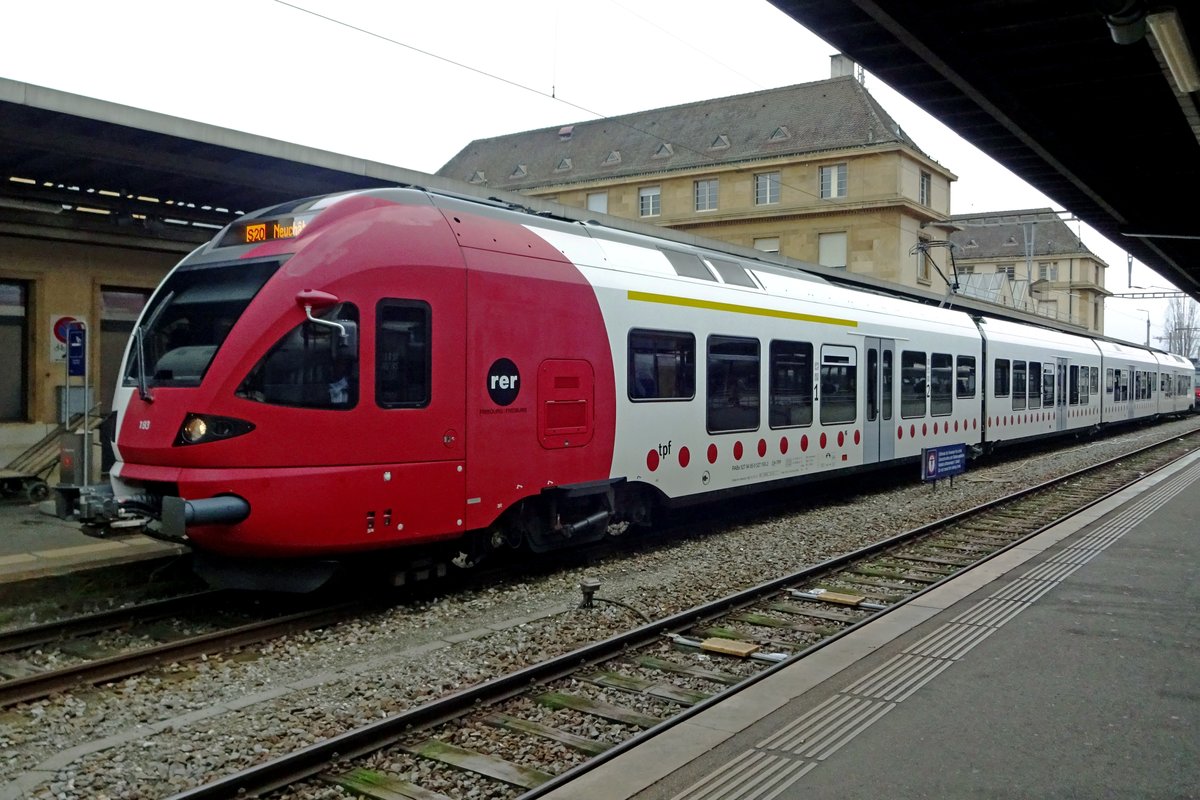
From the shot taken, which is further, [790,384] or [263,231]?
[790,384]

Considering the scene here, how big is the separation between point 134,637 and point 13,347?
8.80 metres

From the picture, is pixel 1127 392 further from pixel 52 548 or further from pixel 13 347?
pixel 52 548

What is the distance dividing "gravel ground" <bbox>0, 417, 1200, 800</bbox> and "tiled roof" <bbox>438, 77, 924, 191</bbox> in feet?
137

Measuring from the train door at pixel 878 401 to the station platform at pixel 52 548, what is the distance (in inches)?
389

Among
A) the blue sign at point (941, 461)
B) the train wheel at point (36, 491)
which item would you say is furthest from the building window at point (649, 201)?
the train wheel at point (36, 491)

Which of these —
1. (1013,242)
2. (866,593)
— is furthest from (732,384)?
(1013,242)

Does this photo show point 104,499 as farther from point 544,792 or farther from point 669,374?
point 669,374

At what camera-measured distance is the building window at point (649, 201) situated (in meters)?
55.9

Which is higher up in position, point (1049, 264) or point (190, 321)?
point (1049, 264)

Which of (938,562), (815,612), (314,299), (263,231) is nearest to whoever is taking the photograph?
(314,299)

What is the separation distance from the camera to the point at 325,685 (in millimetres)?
6211

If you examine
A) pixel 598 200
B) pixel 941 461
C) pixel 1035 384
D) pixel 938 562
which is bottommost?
pixel 938 562

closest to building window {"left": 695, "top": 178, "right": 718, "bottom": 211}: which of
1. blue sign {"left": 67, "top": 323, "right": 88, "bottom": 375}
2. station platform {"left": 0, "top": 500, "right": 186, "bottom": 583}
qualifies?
blue sign {"left": 67, "top": 323, "right": 88, "bottom": 375}

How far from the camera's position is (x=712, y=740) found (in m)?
5.01
